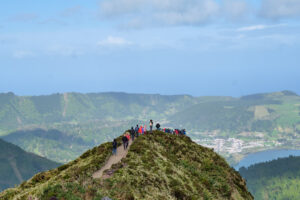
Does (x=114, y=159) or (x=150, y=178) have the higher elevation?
(x=114, y=159)

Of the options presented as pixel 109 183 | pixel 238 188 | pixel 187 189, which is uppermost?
pixel 109 183

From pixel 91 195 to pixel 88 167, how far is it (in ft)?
61.2

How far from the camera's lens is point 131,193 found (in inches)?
1359

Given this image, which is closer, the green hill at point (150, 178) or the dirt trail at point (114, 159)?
the green hill at point (150, 178)

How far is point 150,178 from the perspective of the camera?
140ft

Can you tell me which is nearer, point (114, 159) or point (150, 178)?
point (150, 178)

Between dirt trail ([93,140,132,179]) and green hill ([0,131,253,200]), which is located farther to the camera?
dirt trail ([93,140,132,179])

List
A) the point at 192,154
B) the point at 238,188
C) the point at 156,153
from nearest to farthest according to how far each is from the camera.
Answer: the point at 156,153, the point at 238,188, the point at 192,154

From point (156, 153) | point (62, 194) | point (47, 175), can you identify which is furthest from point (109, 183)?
point (47, 175)

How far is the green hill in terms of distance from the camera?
33.4 m

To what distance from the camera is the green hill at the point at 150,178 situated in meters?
33.4

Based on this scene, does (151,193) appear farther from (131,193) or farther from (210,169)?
(210,169)

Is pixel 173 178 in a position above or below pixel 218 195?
above

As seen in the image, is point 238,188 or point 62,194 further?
point 238,188
